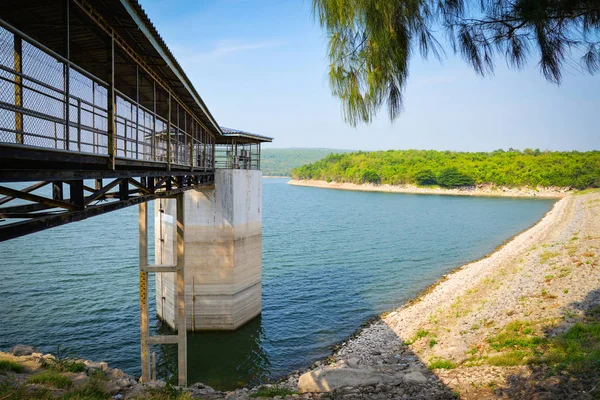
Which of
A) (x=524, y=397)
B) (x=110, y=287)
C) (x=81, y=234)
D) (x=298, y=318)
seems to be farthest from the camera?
(x=81, y=234)

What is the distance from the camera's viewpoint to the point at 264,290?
21484mm

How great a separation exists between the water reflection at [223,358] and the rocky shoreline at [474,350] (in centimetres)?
150

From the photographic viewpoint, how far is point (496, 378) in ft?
29.1

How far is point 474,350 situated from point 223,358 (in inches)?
317

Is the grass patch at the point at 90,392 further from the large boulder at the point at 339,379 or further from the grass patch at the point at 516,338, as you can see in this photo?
the grass patch at the point at 516,338

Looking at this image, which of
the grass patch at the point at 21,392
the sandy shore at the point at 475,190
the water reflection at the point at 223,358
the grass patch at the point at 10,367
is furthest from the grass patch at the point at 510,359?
the sandy shore at the point at 475,190

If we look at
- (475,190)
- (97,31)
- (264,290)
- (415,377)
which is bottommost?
(264,290)

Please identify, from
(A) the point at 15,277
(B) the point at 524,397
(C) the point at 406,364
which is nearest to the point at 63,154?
(B) the point at 524,397

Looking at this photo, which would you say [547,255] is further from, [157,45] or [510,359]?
[157,45]

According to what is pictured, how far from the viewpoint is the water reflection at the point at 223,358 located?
13.5 m

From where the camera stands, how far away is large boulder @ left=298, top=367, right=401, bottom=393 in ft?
31.1

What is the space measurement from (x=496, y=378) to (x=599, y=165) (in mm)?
111136

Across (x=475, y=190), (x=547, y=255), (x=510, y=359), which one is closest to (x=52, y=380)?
(x=510, y=359)

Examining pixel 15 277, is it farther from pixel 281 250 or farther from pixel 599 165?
pixel 599 165
